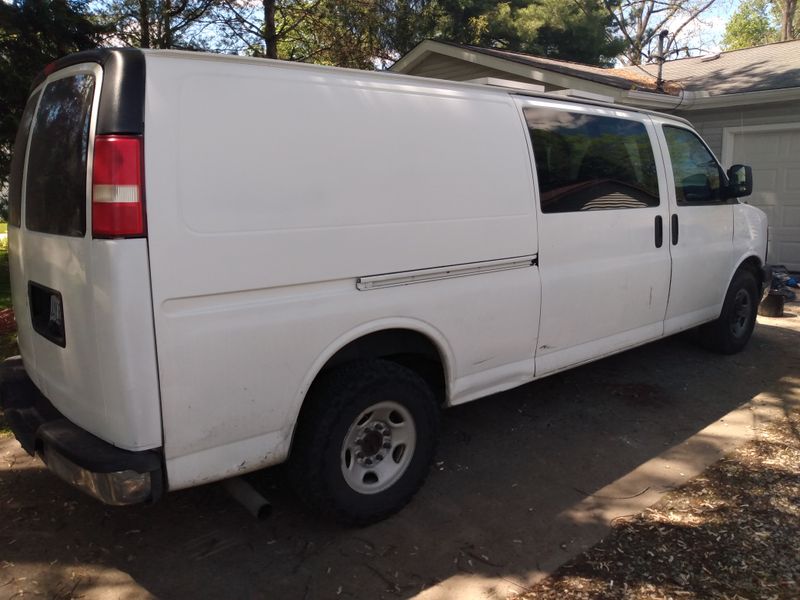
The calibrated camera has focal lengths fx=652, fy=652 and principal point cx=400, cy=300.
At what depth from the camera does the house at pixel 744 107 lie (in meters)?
9.89

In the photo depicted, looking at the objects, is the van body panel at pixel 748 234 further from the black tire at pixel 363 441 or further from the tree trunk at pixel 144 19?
the tree trunk at pixel 144 19

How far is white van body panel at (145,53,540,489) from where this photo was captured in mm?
2482

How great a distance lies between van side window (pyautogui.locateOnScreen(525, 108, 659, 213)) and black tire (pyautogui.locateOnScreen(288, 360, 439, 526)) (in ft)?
4.77

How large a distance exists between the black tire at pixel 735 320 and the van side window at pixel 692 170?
912 millimetres

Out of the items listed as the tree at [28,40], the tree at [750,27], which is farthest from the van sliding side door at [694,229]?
the tree at [750,27]

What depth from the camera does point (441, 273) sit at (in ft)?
10.9

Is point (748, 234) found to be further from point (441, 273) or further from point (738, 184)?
point (441, 273)

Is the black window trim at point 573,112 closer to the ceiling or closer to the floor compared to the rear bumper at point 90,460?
closer to the ceiling

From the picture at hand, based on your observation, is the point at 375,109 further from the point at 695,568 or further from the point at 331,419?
the point at 695,568

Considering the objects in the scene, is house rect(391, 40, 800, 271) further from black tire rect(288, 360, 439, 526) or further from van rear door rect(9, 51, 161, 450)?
van rear door rect(9, 51, 161, 450)

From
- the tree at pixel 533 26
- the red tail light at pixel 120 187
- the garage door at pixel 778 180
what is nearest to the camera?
the red tail light at pixel 120 187

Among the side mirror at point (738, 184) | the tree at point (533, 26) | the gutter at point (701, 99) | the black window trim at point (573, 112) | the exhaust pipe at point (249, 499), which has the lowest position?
the exhaust pipe at point (249, 499)

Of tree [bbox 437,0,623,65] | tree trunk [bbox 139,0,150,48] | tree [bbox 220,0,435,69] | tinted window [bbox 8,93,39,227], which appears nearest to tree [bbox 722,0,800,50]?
tree [bbox 437,0,623,65]

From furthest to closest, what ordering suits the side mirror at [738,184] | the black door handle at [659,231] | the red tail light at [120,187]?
the side mirror at [738,184], the black door handle at [659,231], the red tail light at [120,187]
